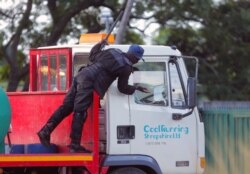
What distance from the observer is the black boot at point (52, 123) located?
8.41 meters

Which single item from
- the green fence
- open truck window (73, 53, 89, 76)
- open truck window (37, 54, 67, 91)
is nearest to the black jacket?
open truck window (73, 53, 89, 76)

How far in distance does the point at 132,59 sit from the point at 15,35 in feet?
44.2

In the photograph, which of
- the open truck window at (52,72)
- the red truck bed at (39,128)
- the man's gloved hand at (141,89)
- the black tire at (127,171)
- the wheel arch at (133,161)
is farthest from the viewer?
the open truck window at (52,72)

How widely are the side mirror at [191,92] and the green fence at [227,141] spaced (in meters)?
1.70

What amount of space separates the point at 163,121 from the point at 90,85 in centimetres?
111

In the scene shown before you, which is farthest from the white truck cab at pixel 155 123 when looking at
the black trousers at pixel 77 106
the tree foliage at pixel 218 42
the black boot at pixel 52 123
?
the tree foliage at pixel 218 42

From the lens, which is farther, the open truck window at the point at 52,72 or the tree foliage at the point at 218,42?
the tree foliage at the point at 218,42

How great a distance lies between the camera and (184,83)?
8875 millimetres

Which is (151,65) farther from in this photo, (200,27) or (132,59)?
(200,27)

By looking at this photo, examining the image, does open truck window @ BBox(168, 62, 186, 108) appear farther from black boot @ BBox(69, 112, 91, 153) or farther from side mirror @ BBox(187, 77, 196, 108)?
black boot @ BBox(69, 112, 91, 153)

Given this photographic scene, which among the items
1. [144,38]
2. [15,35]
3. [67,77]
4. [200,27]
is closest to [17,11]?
[15,35]

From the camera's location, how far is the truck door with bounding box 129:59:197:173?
28.2 ft

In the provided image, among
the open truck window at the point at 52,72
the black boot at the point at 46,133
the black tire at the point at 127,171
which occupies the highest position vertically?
the open truck window at the point at 52,72

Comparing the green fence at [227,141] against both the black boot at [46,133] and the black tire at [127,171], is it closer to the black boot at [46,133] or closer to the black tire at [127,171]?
the black tire at [127,171]
